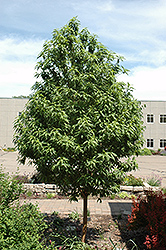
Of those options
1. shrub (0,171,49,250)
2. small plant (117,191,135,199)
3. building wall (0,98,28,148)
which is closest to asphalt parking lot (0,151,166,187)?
small plant (117,191,135,199)

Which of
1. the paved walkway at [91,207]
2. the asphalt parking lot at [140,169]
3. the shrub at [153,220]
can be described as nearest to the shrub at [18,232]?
the shrub at [153,220]

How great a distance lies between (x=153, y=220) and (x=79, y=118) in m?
2.71

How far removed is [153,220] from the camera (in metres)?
5.23

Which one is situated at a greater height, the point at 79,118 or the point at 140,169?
the point at 79,118

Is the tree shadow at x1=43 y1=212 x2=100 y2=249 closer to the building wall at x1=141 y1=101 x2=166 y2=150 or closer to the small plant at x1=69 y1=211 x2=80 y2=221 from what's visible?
the small plant at x1=69 y1=211 x2=80 y2=221

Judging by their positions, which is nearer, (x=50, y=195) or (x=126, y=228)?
(x=126, y=228)

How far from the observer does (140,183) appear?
10195 mm

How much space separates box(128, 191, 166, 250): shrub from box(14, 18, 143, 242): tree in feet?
3.68

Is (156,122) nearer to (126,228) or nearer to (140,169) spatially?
(140,169)

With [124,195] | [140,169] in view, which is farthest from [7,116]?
[124,195]

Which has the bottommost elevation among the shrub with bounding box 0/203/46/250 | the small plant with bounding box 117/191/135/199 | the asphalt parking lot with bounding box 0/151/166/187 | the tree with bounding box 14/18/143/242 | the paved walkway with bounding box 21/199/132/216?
the asphalt parking lot with bounding box 0/151/166/187

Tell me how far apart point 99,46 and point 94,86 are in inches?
38.4

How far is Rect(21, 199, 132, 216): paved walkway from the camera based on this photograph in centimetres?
791

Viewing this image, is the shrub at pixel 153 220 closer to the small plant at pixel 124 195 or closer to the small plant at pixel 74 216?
the small plant at pixel 74 216
